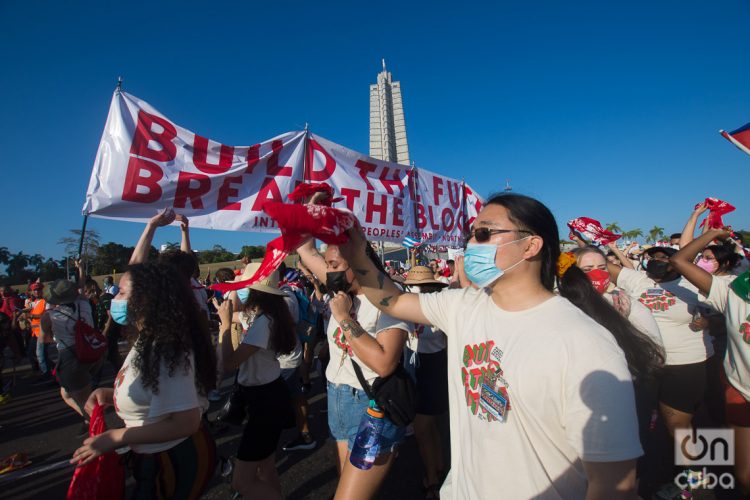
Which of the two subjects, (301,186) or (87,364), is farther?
Result: (87,364)

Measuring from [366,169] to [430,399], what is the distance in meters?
3.16

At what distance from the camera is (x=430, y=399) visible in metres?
3.28

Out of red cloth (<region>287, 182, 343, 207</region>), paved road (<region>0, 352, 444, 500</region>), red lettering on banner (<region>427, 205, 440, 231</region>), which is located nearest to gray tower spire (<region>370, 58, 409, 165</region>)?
red lettering on banner (<region>427, 205, 440, 231</region>)

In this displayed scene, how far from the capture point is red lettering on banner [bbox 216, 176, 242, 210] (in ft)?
12.5

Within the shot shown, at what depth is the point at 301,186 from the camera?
6.92 ft

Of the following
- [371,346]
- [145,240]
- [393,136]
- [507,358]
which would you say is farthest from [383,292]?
[393,136]

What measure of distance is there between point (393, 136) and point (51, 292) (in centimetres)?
5573

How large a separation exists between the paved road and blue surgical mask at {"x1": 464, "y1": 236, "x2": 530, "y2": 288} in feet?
7.95

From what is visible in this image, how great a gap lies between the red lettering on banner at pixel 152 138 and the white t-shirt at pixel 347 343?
2.35m

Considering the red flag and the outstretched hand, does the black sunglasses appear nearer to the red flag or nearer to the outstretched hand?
the red flag

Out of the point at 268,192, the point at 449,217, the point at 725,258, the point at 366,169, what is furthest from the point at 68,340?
the point at 725,258

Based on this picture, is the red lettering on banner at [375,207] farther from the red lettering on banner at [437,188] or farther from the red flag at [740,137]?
the red flag at [740,137]

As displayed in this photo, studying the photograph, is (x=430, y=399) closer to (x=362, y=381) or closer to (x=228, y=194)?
(x=362, y=381)

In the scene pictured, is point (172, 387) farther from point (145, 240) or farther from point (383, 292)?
point (145, 240)
